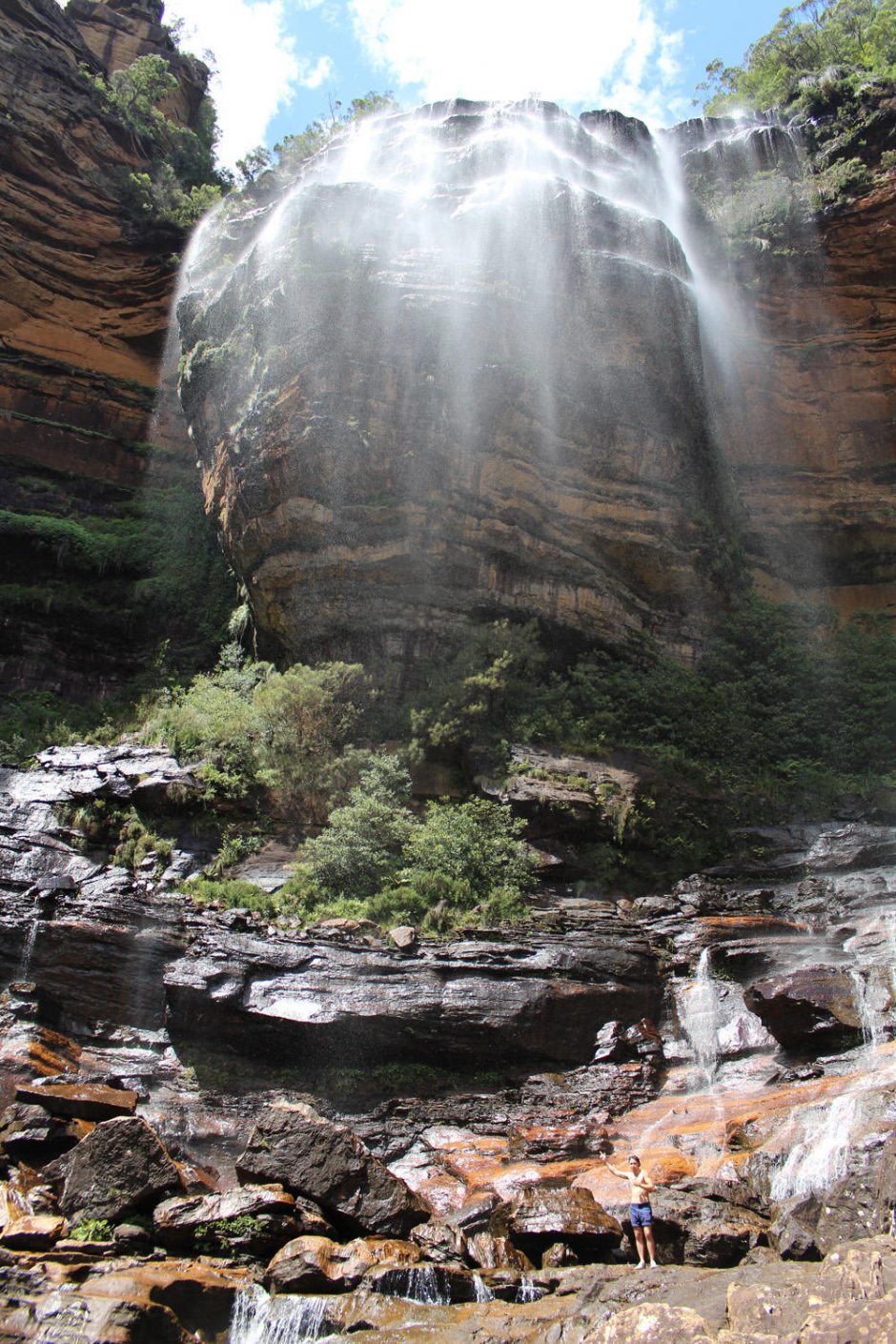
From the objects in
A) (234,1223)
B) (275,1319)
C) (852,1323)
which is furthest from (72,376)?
(852,1323)

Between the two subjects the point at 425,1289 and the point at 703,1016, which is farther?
the point at 703,1016

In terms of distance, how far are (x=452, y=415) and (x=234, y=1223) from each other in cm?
1482

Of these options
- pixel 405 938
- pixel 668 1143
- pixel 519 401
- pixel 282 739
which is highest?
pixel 519 401

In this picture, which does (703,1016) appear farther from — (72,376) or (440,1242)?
(72,376)

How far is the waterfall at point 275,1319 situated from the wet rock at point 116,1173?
146 centimetres

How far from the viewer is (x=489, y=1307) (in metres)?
6.58

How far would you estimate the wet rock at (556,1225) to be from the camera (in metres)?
7.53

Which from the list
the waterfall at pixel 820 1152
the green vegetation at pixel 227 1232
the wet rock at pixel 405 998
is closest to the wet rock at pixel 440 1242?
the green vegetation at pixel 227 1232

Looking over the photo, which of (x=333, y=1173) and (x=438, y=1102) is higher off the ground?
(x=438, y=1102)

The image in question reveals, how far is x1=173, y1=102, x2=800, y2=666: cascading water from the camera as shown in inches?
703

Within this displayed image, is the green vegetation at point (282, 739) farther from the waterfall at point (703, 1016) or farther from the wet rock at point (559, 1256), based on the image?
the wet rock at point (559, 1256)

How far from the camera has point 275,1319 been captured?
654cm

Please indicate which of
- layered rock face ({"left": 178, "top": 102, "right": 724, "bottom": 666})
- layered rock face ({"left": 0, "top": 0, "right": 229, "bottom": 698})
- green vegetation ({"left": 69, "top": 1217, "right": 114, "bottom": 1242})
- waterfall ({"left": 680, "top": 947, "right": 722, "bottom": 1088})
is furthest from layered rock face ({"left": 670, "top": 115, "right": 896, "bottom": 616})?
green vegetation ({"left": 69, "top": 1217, "right": 114, "bottom": 1242})

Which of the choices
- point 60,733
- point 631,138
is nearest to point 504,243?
point 631,138
